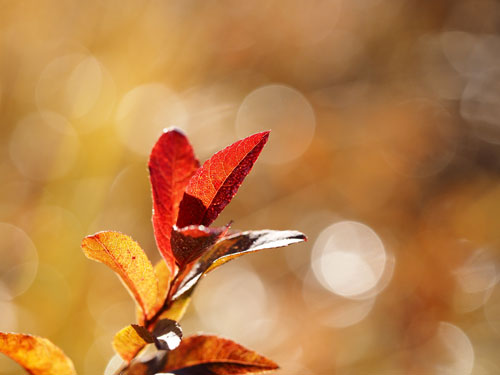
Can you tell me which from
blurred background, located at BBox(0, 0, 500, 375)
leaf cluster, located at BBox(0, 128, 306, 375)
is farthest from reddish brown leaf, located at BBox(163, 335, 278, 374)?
blurred background, located at BBox(0, 0, 500, 375)

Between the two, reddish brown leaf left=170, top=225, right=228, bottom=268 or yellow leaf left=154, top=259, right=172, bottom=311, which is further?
yellow leaf left=154, top=259, right=172, bottom=311

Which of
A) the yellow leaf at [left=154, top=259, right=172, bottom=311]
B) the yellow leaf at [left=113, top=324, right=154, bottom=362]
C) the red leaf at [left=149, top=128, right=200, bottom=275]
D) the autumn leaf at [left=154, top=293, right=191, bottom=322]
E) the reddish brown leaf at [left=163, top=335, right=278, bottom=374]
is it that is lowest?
the yellow leaf at [left=113, top=324, right=154, bottom=362]

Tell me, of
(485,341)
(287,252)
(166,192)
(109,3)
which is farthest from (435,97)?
(166,192)

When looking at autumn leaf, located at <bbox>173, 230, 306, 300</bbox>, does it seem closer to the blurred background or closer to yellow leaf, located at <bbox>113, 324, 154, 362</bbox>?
yellow leaf, located at <bbox>113, 324, 154, 362</bbox>

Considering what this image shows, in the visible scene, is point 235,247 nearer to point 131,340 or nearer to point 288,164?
point 131,340

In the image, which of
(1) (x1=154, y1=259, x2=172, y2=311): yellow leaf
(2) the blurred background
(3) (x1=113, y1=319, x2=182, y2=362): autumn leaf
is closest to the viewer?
(3) (x1=113, y1=319, x2=182, y2=362): autumn leaf

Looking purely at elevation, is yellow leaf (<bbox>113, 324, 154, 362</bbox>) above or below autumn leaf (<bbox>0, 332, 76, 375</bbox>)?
above

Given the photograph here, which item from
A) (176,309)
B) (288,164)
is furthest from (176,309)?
(288,164)

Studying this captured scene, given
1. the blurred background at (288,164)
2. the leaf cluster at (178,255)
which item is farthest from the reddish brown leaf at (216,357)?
the blurred background at (288,164)

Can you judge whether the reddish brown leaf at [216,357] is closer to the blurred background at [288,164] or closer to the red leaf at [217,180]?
the red leaf at [217,180]
